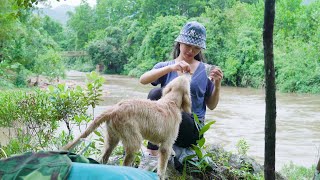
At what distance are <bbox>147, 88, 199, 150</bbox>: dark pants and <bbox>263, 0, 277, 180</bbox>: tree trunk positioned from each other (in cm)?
104

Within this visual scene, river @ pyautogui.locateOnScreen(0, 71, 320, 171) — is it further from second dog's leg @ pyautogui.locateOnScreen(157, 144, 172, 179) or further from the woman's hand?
second dog's leg @ pyautogui.locateOnScreen(157, 144, 172, 179)

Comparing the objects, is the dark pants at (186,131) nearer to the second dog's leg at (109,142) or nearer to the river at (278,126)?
the second dog's leg at (109,142)

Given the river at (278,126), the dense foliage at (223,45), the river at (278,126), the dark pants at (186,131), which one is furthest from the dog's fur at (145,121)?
the dense foliage at (223,45)

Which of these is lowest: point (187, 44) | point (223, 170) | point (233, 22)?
point (223, 170)

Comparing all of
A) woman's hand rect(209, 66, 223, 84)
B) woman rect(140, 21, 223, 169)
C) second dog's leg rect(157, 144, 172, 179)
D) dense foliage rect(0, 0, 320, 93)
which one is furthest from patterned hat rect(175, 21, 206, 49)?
dense foliage rect(0, 0, 320, 93)

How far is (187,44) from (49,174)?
203 cm

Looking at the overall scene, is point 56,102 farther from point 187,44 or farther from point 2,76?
point 2,76

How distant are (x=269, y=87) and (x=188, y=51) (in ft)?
4.43

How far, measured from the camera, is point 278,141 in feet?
37.7

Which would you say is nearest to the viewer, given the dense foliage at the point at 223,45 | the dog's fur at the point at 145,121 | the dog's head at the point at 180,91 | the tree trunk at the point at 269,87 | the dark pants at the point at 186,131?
the tree trunk at the point at 269,87

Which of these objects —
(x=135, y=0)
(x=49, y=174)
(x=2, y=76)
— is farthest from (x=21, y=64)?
(x=135, y=0)

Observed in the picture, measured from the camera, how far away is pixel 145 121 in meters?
2.73

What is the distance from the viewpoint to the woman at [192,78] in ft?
11.4

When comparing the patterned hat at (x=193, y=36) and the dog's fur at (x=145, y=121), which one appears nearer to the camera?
the dog's fur at (x=145, y=121)
